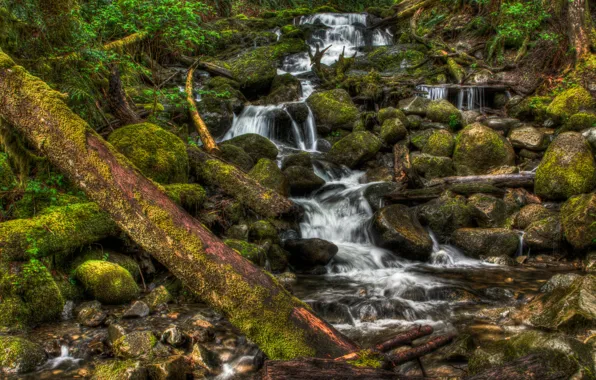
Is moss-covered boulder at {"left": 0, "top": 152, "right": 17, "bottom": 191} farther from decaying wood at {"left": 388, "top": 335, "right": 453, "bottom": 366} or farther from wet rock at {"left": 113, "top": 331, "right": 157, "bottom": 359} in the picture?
decaying wood at {"left": 388, "top": 335, "right": 453, "bottom": 366}

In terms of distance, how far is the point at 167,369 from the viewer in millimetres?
3314

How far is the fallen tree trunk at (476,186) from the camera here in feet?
30.5

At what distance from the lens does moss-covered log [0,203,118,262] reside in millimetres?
4578

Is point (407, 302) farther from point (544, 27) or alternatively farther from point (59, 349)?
point (544, 27)

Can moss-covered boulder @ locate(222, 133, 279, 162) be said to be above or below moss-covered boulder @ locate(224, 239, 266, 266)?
above

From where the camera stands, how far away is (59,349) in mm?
3914

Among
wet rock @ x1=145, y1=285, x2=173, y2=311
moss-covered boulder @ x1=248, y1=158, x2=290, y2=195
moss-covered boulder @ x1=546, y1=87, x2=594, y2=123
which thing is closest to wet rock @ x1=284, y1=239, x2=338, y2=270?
moss-covered boulder @ x1=248, y1=158, x2=290, y2=195

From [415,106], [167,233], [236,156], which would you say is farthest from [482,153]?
[167,233]

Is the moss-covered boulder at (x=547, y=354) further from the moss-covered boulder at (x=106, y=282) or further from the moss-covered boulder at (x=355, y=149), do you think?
the moss-covered boulder at (x=355, y=149)

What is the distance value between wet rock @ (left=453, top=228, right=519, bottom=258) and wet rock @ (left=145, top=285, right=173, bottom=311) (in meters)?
5.74

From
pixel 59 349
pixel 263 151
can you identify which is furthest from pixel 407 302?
pixel 263 151

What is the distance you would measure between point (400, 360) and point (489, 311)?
2.96 meters

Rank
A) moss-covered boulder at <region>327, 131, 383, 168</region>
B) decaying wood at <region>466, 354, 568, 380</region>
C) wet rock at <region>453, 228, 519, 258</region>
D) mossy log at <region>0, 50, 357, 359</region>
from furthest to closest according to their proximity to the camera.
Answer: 1. moss-covered boulder at <region>327, 131, 383, 168</region>
2. wet rock at <region>453, 228, 519, 258</region>
3. mossy log at <region>0, 50, 357, 359</region>
4. decaying wood at <region>466, 354, 568, 380</region>

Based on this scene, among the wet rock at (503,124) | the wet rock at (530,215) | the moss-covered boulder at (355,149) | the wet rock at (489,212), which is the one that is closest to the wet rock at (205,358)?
the wet rock at (489,212)
